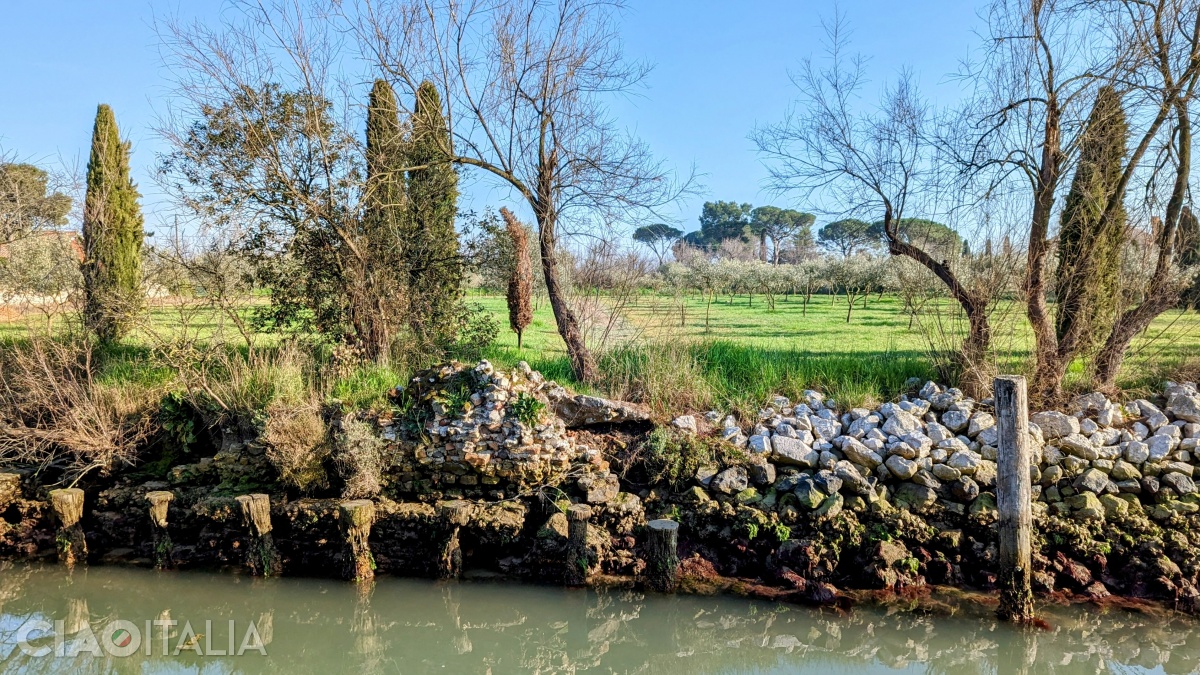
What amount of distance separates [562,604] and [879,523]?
306cm

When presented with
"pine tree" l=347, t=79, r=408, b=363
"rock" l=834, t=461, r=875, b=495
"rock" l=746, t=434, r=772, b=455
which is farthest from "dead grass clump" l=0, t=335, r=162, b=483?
"rock" l=834, t=461, r=875, b=495

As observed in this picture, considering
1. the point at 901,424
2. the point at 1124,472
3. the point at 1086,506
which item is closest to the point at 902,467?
the point at 901,424

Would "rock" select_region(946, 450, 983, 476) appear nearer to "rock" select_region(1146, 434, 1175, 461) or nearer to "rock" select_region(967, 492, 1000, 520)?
"rock" select_region(967, 492, 1000, 520)

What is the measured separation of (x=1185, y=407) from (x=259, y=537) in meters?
9.65

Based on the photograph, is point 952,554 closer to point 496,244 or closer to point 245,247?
point 496,244

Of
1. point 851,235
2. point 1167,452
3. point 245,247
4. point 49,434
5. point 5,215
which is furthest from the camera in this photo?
point 851,235

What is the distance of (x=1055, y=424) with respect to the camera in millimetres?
8016

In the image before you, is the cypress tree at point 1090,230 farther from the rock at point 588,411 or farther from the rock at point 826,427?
the rock at point 588,411

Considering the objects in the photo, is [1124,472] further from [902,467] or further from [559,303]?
[559,303]

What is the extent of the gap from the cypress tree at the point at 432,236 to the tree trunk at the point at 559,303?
1616mm

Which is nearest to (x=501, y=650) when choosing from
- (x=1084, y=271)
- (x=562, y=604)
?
(x=562, y=604)

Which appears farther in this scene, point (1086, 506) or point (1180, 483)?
point (1180, 483)

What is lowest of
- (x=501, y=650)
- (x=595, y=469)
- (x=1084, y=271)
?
(x=501, y=650)

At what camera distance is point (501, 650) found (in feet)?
20.2
